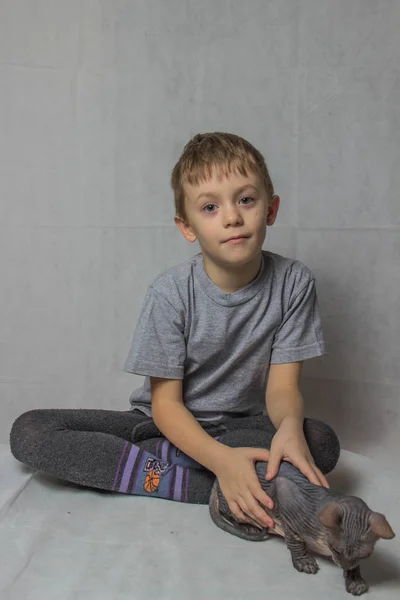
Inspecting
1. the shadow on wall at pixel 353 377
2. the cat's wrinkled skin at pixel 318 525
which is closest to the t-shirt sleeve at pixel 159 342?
the cat's wrinkled skin at pixel 318 525

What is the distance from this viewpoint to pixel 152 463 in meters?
1.11

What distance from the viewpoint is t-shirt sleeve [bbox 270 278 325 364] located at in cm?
112

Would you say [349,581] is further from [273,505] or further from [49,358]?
[49,358]

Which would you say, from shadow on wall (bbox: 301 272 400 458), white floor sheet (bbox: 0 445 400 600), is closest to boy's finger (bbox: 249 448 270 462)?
white floor sheet (bbox: 0 445 400 600)


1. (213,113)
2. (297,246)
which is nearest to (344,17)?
(213,113)

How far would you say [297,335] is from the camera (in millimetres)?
1124

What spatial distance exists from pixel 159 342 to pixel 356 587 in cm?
45

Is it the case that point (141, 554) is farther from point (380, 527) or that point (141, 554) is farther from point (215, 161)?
point (215, 161)

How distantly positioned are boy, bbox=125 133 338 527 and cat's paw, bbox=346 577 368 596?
0.20m

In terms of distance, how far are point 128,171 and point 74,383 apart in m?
0.47

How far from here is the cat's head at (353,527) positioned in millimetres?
766

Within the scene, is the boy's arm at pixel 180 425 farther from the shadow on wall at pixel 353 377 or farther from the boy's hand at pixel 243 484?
the shadow on wall at pixel 353 377

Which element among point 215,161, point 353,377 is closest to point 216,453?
point 215,161

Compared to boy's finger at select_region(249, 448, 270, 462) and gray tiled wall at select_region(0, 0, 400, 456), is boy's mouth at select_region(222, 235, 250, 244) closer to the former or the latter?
boy's finger at select_region(249, 448, 270, 462)
